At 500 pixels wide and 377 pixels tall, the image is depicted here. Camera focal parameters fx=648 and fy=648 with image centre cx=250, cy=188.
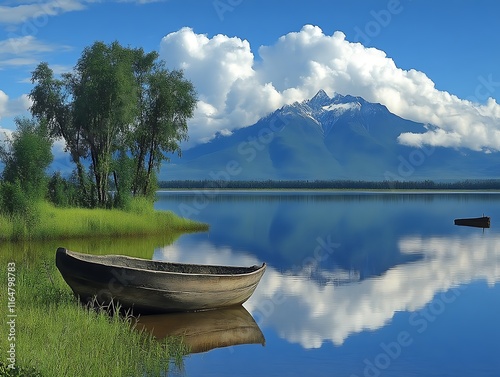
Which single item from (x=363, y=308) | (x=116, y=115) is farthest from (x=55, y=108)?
(x=363, y=308)

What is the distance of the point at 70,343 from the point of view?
14.3m

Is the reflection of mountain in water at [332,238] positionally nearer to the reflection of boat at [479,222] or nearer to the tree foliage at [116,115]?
the reflection of boat at [479,222]

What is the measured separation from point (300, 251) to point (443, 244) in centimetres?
1195

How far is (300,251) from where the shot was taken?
4547cm

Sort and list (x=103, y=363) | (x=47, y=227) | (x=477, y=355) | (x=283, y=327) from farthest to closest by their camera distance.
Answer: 1. (x=47, y=227)
2. (x=283, y=327)
3. (x=477, y=355)
4. (x=103, y=363)

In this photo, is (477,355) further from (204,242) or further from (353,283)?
(204,242)

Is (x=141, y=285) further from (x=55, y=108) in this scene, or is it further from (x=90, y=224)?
(x=55, y=108)

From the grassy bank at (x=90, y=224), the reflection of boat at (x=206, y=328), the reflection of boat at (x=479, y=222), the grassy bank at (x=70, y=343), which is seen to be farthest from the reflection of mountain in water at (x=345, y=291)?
the reflection of boat at (x=479, y=222)

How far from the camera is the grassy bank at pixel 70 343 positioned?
12594 millimetres

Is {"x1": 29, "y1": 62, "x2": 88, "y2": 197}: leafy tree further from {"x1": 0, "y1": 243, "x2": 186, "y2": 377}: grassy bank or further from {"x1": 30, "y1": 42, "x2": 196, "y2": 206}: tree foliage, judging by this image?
{"x1": 0, "y1": 243, "x2": 186, "y2": 377}: grassy bank

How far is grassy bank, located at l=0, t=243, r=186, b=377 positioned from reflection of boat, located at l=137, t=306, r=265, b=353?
924 millimetres

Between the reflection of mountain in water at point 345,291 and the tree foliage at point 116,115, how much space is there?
48.1 ft

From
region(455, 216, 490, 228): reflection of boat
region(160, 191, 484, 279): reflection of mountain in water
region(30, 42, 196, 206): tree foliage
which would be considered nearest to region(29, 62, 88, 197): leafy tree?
region(30, 42, 196, 206): tree foliage

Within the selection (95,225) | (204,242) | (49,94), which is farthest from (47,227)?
(49,94)
